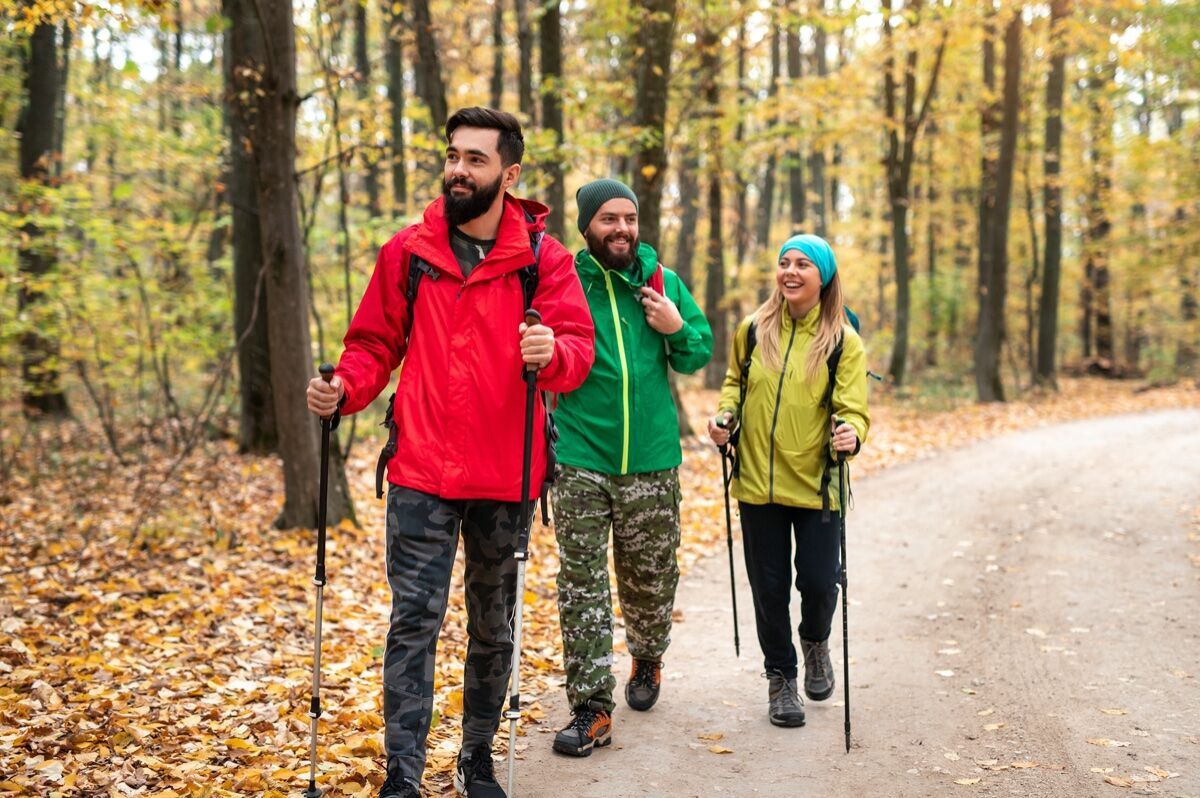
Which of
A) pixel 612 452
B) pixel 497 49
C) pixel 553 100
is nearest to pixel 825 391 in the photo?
pixel 612 452

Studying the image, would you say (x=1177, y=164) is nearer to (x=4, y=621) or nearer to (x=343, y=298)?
(x=343, y=298)

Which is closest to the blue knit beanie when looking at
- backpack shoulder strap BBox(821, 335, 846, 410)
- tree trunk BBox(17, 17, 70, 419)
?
backpack shoulder strap BBox(821, 335, 846, 410)

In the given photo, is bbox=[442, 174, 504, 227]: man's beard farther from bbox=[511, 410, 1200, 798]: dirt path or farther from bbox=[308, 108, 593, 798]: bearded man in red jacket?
bbox=[511, 410, 1200, 798]: dirt path

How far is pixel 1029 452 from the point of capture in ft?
45.9

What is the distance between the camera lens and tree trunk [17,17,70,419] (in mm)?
10289

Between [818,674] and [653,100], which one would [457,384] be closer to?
[818,674]

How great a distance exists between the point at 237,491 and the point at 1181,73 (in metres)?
18.0

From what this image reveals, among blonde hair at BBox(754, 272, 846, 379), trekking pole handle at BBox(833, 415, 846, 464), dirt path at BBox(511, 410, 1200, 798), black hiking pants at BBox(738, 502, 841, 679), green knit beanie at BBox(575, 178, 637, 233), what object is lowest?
dirt path at BBox(511, 410, 1200, 798)

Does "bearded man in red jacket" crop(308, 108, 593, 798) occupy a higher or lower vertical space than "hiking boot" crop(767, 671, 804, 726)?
higher

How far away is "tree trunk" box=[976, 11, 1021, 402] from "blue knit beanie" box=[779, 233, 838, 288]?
17.0 m

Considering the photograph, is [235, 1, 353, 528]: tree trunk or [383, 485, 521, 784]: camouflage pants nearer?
[383, 485, 521, 784]: camouflage pants

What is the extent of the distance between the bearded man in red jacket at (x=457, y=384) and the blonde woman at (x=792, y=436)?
1.34m

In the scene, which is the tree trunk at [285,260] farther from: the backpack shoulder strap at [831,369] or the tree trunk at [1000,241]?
the tree trunk at [1000,241]

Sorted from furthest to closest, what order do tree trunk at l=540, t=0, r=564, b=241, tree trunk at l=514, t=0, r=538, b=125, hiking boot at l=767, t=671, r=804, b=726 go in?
tree trunk at l=514, t=0, r=538, b=125
tree trunk at l=540, t=0, r=564, b=241
hiking boot at l=767, t=671, r=804, b=726
